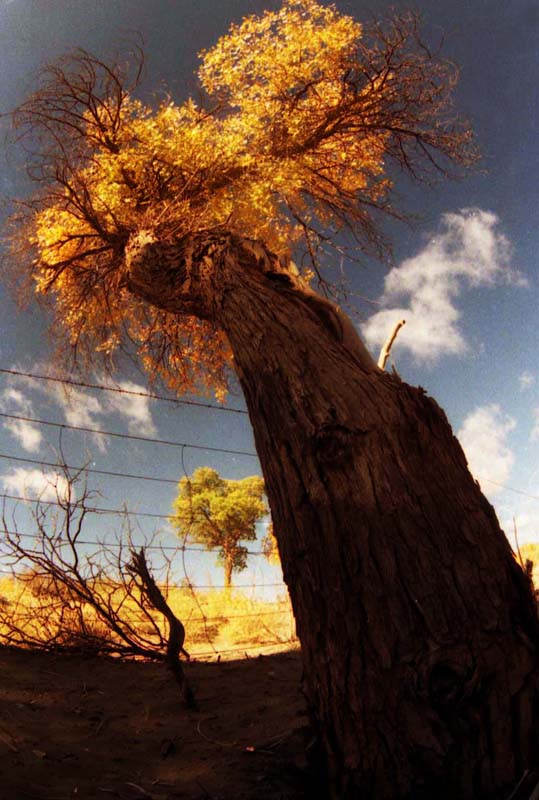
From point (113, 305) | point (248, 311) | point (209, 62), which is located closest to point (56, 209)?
point (113, 305)

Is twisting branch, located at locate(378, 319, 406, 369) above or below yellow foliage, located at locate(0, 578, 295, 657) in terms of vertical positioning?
above

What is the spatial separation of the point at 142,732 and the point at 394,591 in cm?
196

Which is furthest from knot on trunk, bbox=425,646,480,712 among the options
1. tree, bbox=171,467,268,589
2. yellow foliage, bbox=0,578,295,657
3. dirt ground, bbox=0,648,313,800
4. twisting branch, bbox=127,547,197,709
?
tree, bbox=171,467,268,589

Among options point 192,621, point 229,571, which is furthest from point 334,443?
point 229,571

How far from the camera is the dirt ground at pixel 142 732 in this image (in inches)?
79.4

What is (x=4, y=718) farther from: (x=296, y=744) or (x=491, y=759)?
(x=491, y=759)

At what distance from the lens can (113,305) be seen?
22.7 ft

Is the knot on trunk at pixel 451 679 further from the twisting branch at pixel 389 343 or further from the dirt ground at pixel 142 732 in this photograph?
the twisting branch at pixel 389 343

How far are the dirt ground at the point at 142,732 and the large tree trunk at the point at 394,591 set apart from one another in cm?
41

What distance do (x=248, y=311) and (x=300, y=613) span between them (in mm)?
1823

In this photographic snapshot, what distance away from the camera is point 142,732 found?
281cm

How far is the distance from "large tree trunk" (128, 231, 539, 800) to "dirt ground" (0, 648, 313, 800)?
41cm

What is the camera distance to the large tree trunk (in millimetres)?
1704

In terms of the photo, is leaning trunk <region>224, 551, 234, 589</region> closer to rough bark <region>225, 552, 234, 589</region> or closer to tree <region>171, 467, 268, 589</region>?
rough bark <region>225, 552, 234, 589</region>
